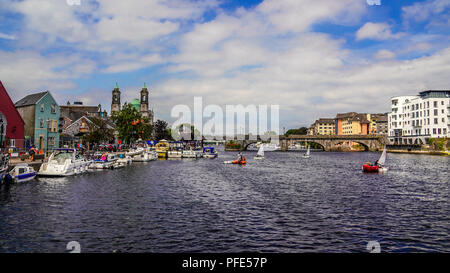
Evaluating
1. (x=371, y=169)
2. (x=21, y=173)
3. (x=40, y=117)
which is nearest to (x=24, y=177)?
(x=21, y=173)

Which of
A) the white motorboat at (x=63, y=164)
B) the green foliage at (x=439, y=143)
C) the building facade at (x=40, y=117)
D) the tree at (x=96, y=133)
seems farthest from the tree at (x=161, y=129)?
the green foliage at (x=439, y=143)

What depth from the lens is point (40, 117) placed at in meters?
75.9

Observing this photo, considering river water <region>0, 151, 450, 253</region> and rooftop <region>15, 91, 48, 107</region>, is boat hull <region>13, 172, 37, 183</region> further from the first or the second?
rooftop <region>15, 91, 48, 107</region>

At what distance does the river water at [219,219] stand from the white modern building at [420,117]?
119 metres

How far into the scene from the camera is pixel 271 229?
21141 mm

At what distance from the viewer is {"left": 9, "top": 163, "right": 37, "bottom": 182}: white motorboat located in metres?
39.5

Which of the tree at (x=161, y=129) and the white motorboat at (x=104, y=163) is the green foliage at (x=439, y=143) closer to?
the white motorboat at (x=104, y=163)

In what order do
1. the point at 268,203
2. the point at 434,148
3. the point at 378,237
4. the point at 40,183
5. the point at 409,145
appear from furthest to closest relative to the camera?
1. the point at 409,145
2. the point at 434,148
3. the point at 40,183
4. the point at 268,203
5. the point at 378,237

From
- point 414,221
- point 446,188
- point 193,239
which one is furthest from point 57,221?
point 446,188

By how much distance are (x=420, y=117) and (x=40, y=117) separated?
505 ft

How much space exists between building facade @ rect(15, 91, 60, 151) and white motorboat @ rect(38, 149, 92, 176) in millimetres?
25413
